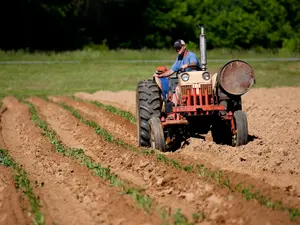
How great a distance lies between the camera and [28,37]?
47656 millimetres

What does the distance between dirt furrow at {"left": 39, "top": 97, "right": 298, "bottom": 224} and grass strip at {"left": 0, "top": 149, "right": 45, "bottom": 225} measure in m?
1.39

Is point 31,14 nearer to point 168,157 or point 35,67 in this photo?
point 35,67

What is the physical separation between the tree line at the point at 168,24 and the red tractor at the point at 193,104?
127 ft

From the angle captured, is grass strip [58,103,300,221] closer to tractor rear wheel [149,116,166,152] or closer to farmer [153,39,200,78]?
tractor rear wheel [149,116,166,152]

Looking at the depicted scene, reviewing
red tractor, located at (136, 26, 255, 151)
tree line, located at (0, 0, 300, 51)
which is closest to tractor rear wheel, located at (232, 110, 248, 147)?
red tractor, located at (136, 26, 255, 151)

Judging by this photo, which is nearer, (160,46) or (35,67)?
(35,67)

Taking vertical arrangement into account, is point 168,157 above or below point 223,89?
below

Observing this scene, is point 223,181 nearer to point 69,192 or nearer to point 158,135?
point 69,192

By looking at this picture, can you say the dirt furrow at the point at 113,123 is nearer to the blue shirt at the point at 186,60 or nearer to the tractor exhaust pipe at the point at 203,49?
the blue shirt at the point at 186,60

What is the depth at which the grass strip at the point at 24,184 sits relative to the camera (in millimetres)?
6903

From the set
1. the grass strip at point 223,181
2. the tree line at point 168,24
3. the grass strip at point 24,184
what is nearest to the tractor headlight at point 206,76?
the grass strip at point 223,181

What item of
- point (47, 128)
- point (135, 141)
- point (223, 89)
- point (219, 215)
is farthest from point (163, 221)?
point (47, 128)

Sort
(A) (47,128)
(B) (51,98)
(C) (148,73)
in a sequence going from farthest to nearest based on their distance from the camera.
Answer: (C) (148,73)
(B) (51,98)
(A) (47,128)

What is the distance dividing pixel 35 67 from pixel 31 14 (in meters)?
15.8
